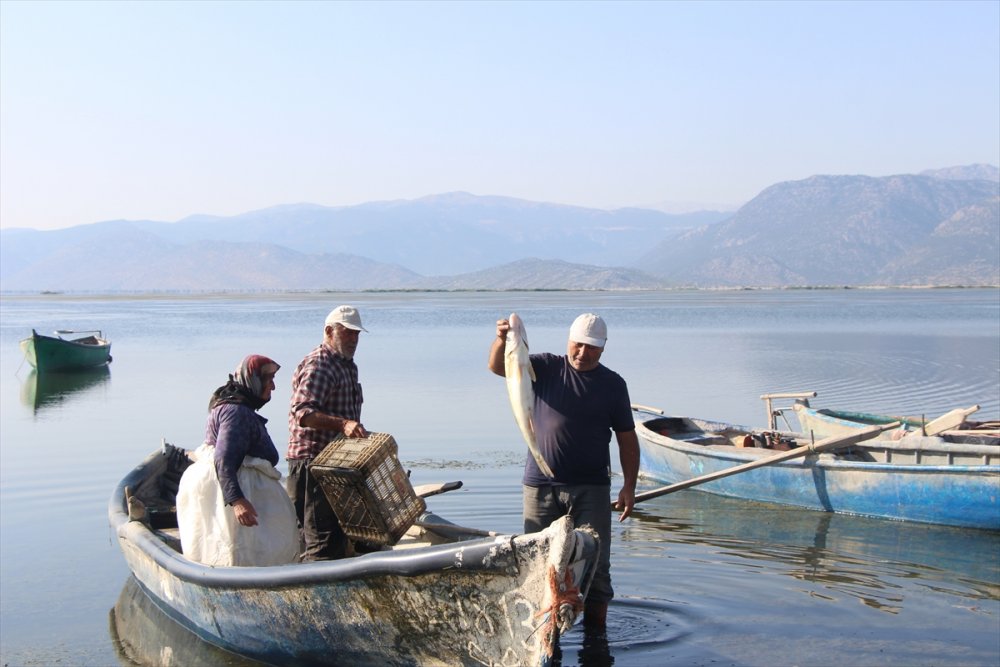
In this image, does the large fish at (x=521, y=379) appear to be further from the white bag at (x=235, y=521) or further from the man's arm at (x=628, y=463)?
the white bag at (x=235, y=521)

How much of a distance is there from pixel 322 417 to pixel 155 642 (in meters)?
2.94

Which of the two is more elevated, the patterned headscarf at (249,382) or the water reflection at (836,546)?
the patterned headscarf at (249,382)

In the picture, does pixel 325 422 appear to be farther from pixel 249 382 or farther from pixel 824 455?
pixel 824 455

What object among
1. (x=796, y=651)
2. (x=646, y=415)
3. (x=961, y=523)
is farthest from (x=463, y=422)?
(x=796, y=651)

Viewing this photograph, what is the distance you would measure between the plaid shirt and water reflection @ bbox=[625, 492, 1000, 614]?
187 inches

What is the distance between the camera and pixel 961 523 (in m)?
12.6

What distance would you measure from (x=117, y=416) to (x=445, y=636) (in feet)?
59.9

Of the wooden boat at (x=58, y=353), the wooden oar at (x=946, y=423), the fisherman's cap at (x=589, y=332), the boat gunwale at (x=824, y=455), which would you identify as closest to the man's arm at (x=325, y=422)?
the fisherman's cap at (x=589, y=332)

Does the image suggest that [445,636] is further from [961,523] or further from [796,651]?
[961,523]

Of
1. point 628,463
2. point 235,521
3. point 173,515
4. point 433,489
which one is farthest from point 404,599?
point 173,515

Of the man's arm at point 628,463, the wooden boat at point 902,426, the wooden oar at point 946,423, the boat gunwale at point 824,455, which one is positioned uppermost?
the man's arm at point 628,463

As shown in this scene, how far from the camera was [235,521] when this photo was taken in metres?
7.97

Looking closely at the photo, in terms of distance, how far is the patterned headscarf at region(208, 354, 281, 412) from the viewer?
7621 mm

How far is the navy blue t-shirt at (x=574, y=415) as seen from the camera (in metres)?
7.41
